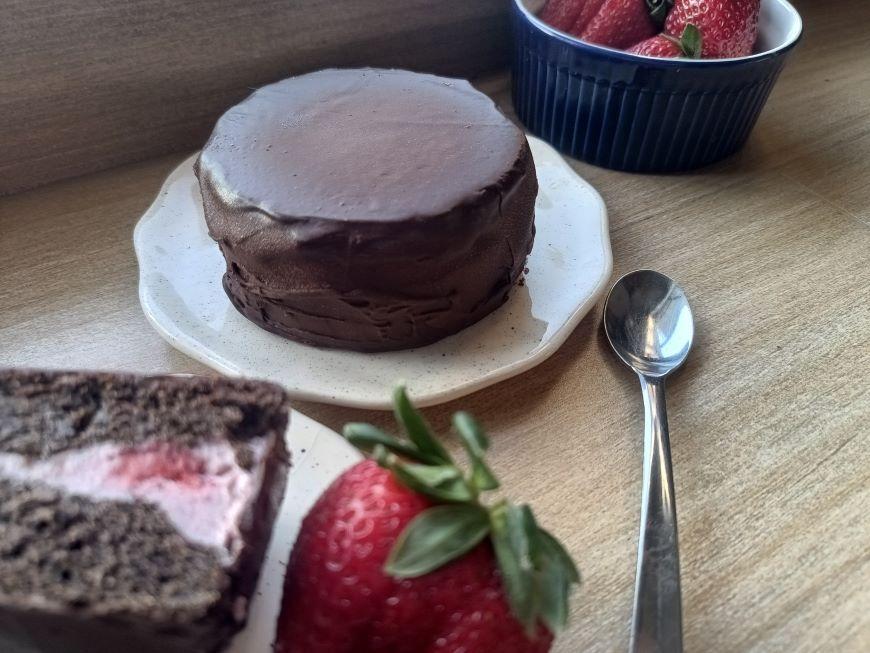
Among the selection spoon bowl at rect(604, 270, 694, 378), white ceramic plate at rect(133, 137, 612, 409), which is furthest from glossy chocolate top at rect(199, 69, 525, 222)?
spoon bowl at rect(604, 270, 694, 378)

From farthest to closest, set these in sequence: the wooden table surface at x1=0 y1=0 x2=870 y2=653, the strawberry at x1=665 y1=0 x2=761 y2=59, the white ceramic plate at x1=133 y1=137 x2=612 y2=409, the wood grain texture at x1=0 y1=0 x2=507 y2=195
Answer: the strawberry at x1=665 y1=0 x2=761 y2=59 → the wood grain texture at x1=0 y1=0 x2=507 y2=195 → the white ceramic plate at x1=133 y1=137 x2=612 y2=409 → the wooden table surface at x1=0 y1=0 x2=870 y2=653

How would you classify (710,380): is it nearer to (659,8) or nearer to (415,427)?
(415,427)

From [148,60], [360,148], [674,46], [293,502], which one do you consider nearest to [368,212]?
[360,148]

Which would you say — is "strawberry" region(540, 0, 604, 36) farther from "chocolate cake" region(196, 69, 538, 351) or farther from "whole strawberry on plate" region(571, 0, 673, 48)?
"chocolate cake" region(196, 69, 538, 351)

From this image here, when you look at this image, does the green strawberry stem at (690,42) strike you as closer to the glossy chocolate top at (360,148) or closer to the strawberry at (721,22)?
the strawberry at (721,22)

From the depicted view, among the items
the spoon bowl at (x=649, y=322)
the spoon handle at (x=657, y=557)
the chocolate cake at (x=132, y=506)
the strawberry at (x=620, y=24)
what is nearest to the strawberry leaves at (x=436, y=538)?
the chocolate cake at (x=132, y=506)

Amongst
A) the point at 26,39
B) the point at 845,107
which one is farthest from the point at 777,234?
the point at 26,39
